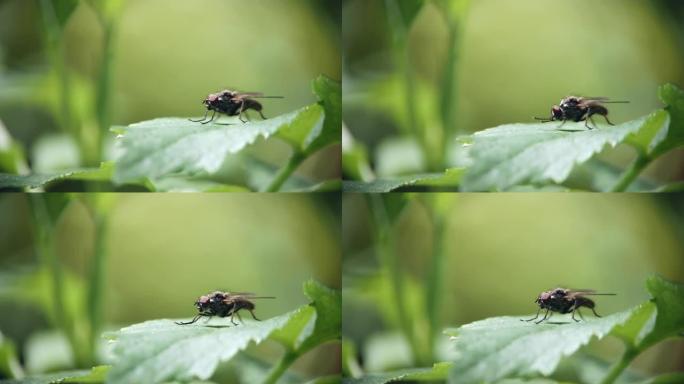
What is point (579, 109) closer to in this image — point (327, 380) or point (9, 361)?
point (327, 380)

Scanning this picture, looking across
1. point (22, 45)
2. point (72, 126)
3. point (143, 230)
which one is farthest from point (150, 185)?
point (22, 45)

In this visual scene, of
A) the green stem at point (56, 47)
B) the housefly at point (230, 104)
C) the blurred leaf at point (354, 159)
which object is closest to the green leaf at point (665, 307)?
the blurred leaf at point (354, 159)

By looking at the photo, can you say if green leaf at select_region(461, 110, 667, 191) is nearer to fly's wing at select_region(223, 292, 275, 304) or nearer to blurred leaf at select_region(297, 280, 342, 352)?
blurred leaf at select_region(297, 280, 342, 352)

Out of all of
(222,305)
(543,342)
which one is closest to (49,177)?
(222,305)

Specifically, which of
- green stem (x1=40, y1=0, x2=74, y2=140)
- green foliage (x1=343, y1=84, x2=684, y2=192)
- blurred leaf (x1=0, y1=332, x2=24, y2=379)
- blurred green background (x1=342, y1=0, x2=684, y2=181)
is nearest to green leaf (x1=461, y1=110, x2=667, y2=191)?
green foliage (x1=343, y1=84, x2=684, y2=192)

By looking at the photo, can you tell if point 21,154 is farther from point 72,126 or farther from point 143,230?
point 143,230

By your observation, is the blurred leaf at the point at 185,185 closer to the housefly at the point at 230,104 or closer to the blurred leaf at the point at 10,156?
the housefly at the point at 230,104
